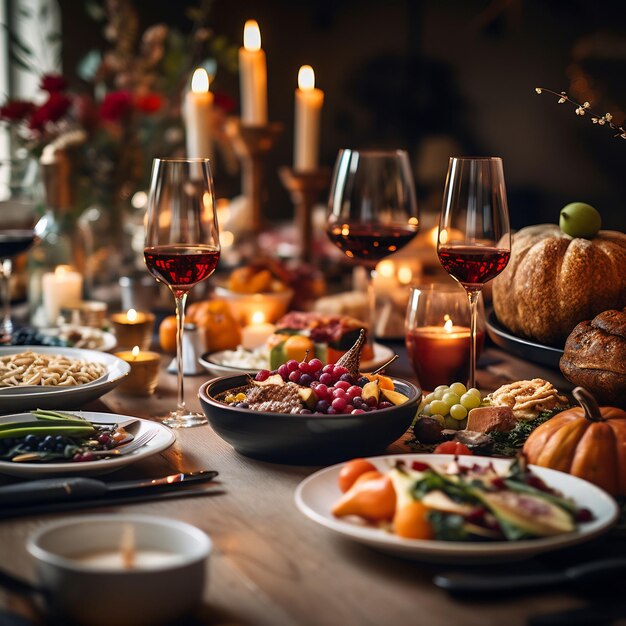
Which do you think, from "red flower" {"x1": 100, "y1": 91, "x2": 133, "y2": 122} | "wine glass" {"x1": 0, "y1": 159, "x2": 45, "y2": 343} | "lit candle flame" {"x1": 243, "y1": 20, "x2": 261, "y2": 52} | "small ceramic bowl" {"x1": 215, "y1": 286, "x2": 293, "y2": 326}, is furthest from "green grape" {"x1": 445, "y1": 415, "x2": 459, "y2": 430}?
"lit candle flame" {"x1": 243, "y1": 20, "x2": 261, "y2": 52}

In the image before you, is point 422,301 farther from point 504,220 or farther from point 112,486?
point 112,486

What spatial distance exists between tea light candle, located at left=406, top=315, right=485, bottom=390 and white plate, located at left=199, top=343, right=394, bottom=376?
0.37ft

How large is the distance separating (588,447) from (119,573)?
613 mm

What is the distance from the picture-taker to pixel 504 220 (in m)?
1.45

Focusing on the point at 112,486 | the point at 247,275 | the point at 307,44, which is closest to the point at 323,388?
the point at 112,486

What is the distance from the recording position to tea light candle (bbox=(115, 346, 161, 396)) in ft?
5.43

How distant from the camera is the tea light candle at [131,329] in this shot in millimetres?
2000

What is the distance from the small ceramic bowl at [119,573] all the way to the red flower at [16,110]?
212cm

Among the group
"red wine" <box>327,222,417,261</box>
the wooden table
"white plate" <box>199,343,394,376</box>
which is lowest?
the wooden table

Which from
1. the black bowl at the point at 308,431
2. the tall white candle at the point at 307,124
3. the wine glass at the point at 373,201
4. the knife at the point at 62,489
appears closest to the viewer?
the knife at the point at 62,489

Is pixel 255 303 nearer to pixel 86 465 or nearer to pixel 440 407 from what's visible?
pixel 440 407

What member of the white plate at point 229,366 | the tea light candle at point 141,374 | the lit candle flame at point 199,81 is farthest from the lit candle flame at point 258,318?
the lit candle flame at point 199,81

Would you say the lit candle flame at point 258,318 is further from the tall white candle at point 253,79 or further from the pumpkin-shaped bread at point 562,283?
the tall white candle at point 253,79

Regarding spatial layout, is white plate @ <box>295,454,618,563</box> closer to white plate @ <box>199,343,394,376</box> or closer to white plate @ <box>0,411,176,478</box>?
white plate @ <box>0,411,176,478</box>
